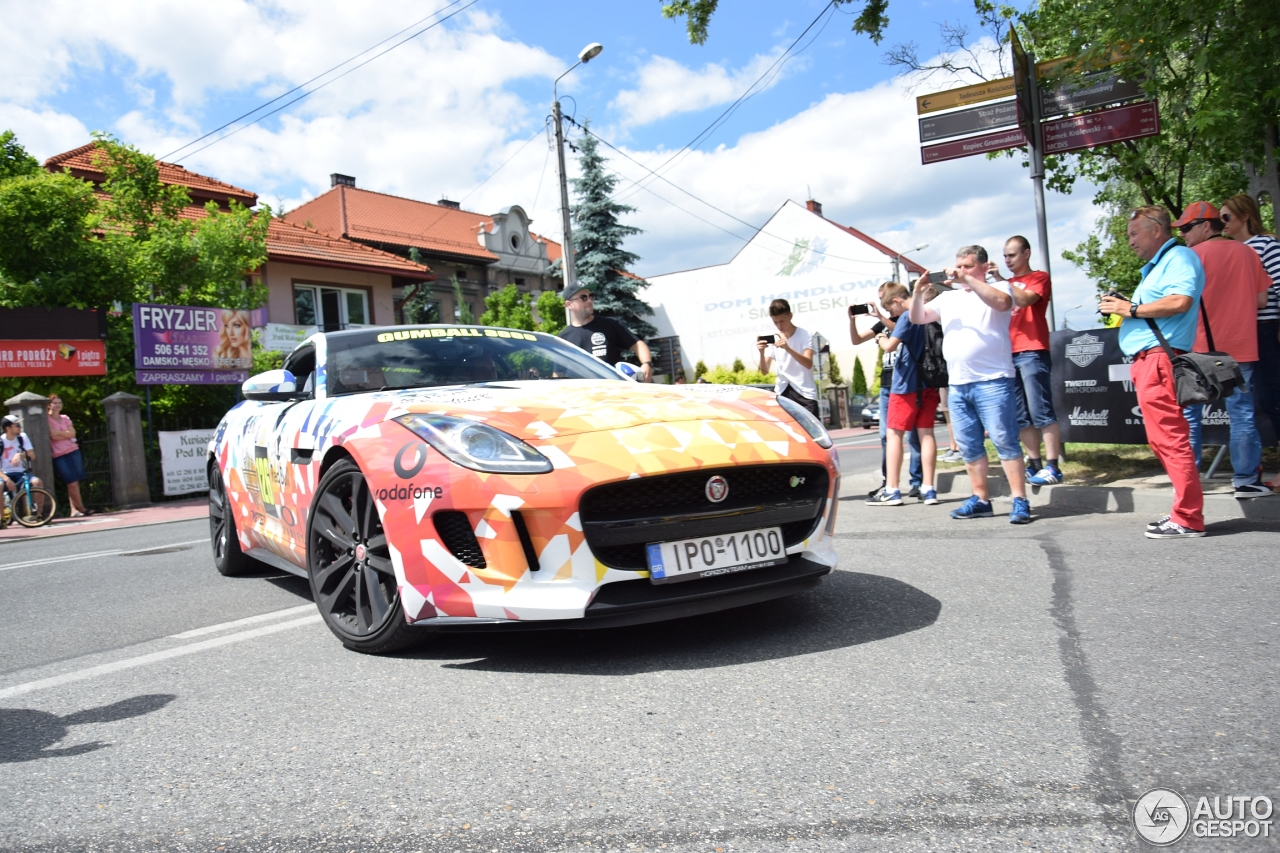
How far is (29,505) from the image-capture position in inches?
543

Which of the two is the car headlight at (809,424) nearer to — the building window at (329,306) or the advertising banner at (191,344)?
the advertising banner at (191,344)

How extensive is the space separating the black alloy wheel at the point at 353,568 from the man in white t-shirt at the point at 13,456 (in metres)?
12.4

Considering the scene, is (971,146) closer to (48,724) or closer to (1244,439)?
(1244,439)

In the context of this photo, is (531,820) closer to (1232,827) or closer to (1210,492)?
(1232,827)

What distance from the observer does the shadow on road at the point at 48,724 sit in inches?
107

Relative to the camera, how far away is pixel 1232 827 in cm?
182

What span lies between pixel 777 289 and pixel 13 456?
3976 cm

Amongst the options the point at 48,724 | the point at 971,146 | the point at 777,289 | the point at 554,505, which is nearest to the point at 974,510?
the point at 554,505

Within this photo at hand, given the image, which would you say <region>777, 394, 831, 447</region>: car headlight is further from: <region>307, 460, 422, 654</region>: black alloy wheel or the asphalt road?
<region>307, 460, 422, 654</region>: black alloy wheel

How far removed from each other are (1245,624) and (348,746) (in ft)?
9.68

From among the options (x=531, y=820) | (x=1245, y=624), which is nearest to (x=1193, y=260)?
(x=1245, y=624)

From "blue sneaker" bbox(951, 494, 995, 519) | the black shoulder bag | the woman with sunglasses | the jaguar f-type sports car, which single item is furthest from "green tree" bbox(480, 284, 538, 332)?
the jaguar f-type sports car

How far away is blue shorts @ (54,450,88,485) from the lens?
603 inches

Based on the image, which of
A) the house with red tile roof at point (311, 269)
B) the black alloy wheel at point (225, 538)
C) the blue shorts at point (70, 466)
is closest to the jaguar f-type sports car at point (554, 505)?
the black alloy wheel at point (225, 538)
